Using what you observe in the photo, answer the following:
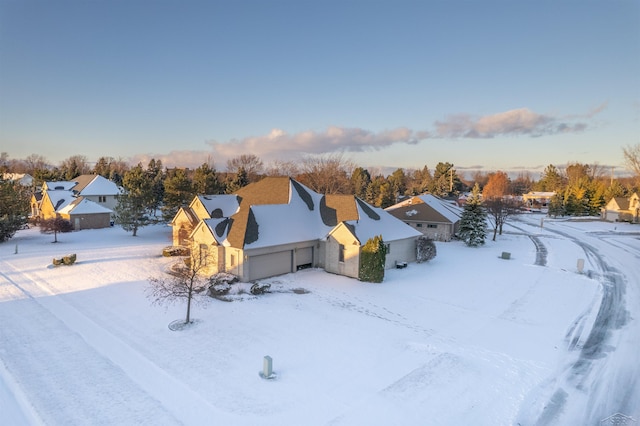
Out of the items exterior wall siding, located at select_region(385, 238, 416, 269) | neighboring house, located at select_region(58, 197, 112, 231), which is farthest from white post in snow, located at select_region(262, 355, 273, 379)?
neighboring house, located at select_region(58, 197, 112, 231)

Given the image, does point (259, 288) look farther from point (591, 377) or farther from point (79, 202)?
point (79, 202)

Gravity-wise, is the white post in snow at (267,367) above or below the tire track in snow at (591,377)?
above

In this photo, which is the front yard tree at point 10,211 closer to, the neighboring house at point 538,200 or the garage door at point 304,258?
the garage door at point 304,258

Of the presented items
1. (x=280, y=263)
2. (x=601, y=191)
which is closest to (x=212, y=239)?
(x=280, y=263)

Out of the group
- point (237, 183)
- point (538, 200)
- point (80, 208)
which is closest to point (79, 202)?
point (80, 208)

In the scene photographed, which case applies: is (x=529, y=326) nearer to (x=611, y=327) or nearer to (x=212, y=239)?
(x=611, y=327)

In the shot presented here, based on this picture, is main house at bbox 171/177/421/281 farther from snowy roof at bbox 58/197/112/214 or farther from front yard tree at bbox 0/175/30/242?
snowy roof at bbox 58/197/112/214

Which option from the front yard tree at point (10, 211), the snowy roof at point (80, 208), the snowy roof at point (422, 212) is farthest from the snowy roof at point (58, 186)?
the snowy roof at point (422, 212)
